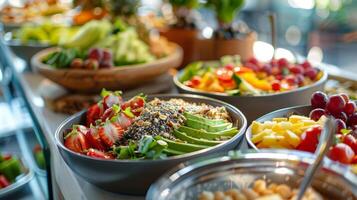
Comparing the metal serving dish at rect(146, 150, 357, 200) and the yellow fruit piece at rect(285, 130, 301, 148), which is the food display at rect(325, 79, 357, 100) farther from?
the metal serving dish at rect(146, 150, 357, 200)

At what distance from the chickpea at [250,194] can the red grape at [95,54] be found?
3.03 feet

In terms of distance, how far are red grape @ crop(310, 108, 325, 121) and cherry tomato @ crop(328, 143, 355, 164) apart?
7.7 inches

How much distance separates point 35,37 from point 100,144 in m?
1.23

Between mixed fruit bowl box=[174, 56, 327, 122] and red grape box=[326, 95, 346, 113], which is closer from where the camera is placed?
red grape box=[326, 95, 346, 113]

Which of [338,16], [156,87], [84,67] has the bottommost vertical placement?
[338,16]

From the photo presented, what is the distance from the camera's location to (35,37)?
199 centimetres

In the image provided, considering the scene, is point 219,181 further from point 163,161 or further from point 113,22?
point 113,22

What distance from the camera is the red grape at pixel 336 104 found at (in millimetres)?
932

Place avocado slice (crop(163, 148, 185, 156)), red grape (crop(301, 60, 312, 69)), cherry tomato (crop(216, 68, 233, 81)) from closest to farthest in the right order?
avocado slice (crop(163, 148, 185, 156)), cherry tomato (crop(216, 68, 233, 81)), red grape (crop(301, 60, 312, 69))

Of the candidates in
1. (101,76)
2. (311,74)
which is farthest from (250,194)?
(101,76)

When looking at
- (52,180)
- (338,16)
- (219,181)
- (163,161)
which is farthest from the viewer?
(338,16)

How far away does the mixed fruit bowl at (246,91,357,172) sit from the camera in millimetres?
778

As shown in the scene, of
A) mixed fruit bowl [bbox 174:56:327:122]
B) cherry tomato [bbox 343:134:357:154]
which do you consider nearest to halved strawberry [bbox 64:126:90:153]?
mixed fruit bowl [bbox 174:56:327:122]

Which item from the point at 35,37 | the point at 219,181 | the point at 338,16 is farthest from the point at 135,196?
the point at 338,16
